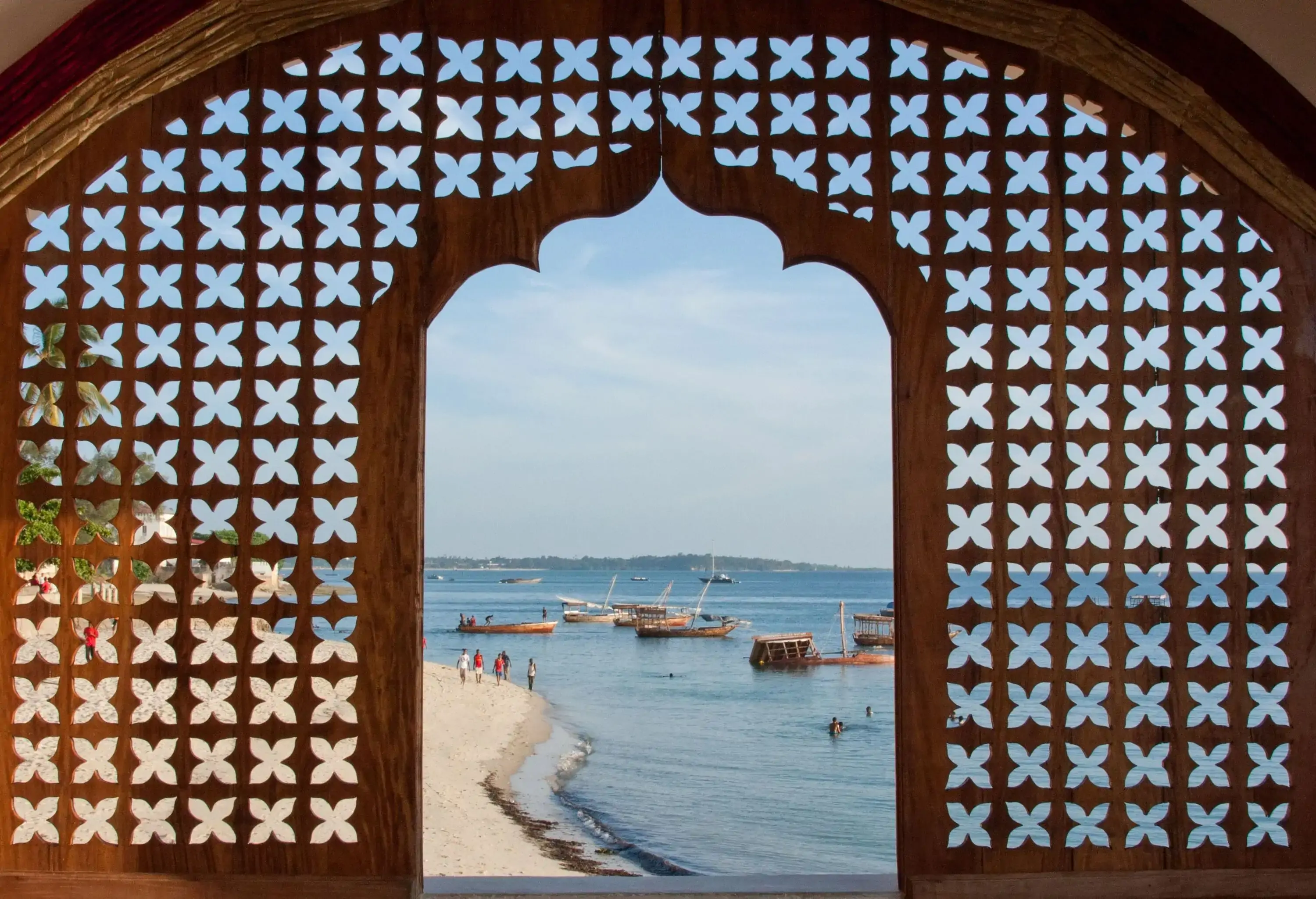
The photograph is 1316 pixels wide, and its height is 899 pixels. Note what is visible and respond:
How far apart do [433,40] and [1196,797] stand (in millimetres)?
2835

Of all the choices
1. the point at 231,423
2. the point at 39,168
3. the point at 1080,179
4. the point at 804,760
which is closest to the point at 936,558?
the point at 1080,179

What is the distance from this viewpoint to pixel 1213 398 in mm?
2922

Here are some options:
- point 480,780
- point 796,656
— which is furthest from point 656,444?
point 480,780

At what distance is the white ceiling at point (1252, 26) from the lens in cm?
274

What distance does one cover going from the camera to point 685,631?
36688 mm

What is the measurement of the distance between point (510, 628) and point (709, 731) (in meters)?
13.6

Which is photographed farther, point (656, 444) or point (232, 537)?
point (656, 444)

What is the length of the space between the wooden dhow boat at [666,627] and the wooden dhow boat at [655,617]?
15 millimetres

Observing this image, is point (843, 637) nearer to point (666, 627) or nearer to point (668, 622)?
point (666, 627)

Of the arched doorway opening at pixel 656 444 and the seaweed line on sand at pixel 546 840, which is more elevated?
the arched doorway opening at pixel 656 444

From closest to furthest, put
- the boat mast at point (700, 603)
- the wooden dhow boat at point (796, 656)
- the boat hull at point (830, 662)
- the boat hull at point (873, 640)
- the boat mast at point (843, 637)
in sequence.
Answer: the boat hull at point (830, 662) → the wooden dhow boat at point (796, 656) → the boat mast at point (843, 637) → the boat hull at point (873, 640) → the boat mast at point (700, 603)

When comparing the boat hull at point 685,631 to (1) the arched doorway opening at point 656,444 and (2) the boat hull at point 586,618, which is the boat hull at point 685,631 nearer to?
(1) the arched doorway opening at point 656,444

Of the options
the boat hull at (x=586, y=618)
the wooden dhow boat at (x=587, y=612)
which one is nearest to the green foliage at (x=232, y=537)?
the wooden dhow boat at (x=587, y=612)

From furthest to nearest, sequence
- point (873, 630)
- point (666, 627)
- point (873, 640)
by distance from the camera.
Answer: point (666, 627), point (873, 630), point (873, 640)
